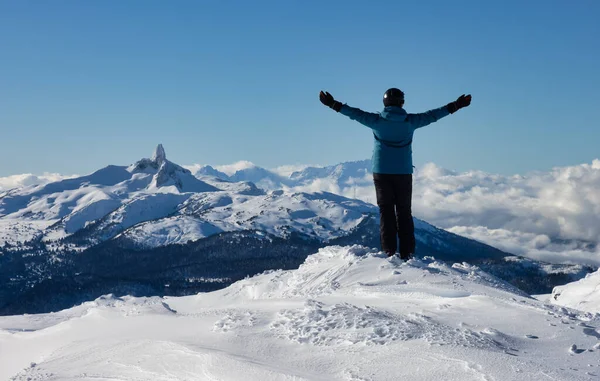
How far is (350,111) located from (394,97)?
124 cm

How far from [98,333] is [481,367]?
25.0 ft

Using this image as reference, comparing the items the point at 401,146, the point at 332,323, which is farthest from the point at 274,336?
the point at 401,146

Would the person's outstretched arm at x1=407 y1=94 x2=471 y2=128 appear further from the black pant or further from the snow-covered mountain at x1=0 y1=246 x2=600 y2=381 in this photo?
the snow-covered mountain at x1=0 y1=246 x2=600 y2=381

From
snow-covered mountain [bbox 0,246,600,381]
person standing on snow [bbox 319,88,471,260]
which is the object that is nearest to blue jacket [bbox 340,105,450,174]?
person standing on snow [bbox 319,88,471,260]

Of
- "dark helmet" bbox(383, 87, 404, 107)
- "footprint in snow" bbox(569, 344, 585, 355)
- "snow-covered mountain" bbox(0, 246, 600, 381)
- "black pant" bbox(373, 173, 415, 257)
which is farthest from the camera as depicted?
"black pant" bbox(373, 173, 415, 257)

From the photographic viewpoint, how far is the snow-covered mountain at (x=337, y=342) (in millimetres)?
6445

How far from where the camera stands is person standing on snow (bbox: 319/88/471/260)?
13172 mm

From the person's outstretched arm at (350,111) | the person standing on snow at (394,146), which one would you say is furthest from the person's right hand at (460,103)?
the person's outstretched arm at (350,111)

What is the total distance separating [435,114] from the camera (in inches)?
522

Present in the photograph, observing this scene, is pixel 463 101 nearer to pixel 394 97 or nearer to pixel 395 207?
pixel 394 97

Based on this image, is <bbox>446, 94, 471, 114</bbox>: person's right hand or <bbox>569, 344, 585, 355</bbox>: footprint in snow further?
<bbox>446, 94, 471, 114</bbox>: person's right hand

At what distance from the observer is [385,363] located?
6.55 meters

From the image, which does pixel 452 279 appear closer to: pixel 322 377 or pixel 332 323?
pixel 332 323

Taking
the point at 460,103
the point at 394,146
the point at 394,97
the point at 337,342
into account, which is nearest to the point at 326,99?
the point at 394,97
